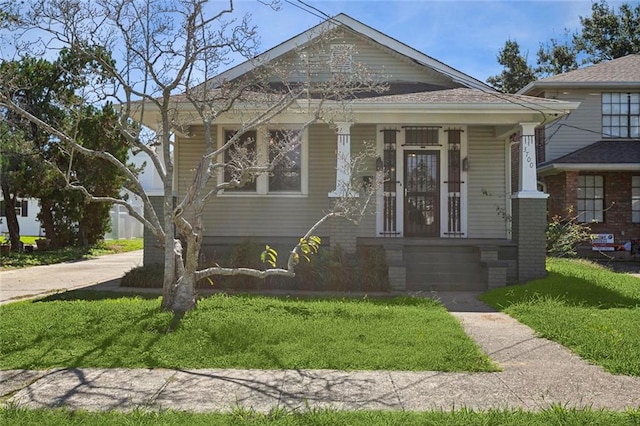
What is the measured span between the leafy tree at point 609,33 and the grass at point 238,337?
2920cm

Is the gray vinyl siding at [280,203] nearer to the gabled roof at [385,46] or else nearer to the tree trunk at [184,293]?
the gabled roof at [385,46]

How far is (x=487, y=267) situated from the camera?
11.0 m

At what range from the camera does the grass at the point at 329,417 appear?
4.00 m

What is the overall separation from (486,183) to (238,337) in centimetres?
868

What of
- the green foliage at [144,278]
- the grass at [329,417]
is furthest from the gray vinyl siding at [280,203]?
the grass at [329,417]

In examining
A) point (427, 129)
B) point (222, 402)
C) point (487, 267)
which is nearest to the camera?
point (222, 402)

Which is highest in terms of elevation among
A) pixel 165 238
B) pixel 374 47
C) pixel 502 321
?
pixel 374 47

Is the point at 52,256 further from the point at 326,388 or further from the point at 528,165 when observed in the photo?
the point at 326,388

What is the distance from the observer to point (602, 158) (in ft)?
58.6

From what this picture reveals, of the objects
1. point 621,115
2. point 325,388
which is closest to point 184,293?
point 325,388

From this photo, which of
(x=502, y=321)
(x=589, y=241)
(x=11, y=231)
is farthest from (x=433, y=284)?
(x=11, y=231)

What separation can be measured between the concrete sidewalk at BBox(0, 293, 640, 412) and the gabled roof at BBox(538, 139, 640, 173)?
1316 cm

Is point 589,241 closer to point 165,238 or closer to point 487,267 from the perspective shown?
point 487,267

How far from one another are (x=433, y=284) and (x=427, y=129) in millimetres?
3945
